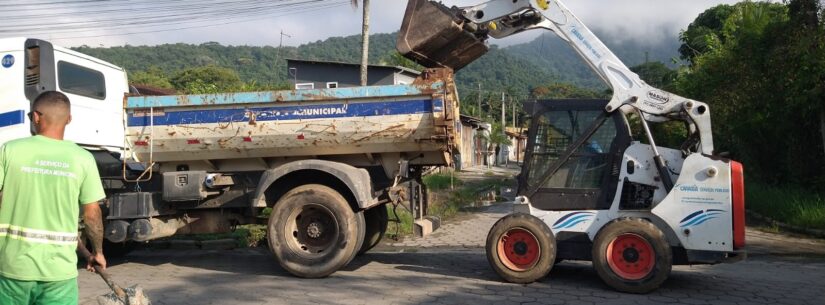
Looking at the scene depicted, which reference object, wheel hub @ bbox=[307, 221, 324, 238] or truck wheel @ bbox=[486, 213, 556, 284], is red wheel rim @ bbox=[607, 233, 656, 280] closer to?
truck wheel @ bbox=[486, 213, 556, 284]

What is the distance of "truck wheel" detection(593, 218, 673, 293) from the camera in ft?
19.6

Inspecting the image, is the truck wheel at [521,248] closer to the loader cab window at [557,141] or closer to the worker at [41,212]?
the loader cab window at [557,141]

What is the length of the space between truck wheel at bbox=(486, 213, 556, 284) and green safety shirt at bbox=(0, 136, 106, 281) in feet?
13.9

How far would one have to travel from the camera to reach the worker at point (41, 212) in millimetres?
3127

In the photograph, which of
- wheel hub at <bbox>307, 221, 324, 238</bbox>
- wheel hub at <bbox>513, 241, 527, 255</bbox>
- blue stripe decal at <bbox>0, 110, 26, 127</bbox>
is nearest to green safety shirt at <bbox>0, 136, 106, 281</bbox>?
wheel hub at <bbox>307, 221, 324, 238</bbox>

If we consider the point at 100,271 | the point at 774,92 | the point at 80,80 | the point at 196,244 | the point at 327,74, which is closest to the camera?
the point at 100,271

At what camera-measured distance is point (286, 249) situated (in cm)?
686

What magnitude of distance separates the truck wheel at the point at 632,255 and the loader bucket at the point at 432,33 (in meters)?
2.72

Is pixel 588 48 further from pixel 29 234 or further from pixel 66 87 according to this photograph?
pixel 66 87

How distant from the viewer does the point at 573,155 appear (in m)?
6.62

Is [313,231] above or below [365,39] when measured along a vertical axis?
below

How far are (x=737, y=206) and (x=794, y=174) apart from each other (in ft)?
24.9

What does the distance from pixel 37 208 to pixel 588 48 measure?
5509mm

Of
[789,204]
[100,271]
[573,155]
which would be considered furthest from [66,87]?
[789,204]
